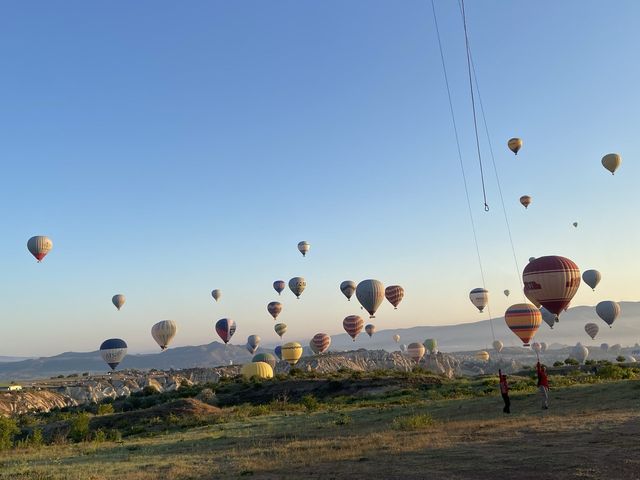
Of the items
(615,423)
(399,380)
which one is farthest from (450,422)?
(399,380)

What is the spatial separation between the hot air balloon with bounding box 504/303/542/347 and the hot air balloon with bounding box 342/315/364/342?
5580 cm

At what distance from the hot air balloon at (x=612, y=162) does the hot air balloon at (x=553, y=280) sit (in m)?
31.2

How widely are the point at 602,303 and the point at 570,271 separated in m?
74.1

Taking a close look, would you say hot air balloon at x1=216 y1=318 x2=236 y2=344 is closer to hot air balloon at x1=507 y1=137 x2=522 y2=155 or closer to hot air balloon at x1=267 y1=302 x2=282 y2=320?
hot air balloon at x1=267 y1=302 x2=282 y2=320

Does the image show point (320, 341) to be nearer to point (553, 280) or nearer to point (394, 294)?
point (394, 294)

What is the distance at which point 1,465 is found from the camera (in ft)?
66.8

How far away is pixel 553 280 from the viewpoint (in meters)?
35.3

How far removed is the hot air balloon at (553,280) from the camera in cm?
3531

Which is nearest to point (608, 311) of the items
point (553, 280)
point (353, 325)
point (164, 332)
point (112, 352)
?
point (353, 325)

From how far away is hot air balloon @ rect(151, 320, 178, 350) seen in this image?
90188 mm

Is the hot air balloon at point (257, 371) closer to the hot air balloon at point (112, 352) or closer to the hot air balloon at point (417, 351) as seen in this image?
the hot air balloon at point (112, 352)

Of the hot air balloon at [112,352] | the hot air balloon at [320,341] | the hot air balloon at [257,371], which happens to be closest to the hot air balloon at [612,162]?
the hot air balloon at [257,371]

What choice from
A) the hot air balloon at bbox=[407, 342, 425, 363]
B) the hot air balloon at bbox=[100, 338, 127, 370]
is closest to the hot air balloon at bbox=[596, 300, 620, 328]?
the hot air balloon at bbox=[407, 342, 425, 363]

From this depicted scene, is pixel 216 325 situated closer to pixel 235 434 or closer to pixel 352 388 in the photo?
pixel 352 388
